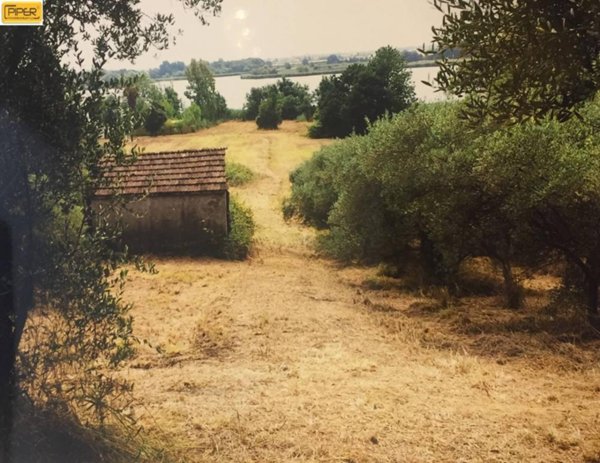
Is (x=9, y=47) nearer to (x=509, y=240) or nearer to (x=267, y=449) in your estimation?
(x=267, y=449)

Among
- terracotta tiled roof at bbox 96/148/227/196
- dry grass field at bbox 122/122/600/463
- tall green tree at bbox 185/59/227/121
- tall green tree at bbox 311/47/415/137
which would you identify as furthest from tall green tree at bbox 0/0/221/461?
tall green tree at bbox 185/59/227/121

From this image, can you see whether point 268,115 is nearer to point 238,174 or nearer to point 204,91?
point 204,91

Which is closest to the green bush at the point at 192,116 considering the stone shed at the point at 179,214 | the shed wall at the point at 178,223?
the stone shed at the point at 179,214

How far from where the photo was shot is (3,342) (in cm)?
586

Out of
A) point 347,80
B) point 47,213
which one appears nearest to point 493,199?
point 47,213

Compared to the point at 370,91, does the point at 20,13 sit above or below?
below

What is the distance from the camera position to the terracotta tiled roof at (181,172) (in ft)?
75.3

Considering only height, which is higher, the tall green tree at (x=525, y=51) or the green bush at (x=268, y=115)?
the green bush at (x=268, y=115)

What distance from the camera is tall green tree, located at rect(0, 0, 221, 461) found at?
555 centimetres

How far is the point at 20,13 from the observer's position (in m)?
5.33

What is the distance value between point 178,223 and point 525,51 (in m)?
18.7

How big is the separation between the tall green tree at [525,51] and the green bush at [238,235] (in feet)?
55.6

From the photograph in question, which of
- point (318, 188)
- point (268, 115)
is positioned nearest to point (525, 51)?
point (318, 188)

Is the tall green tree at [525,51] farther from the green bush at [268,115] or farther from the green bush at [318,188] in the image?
the green bush at [268,115]
